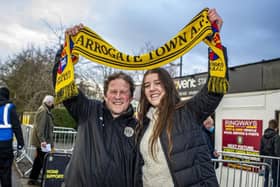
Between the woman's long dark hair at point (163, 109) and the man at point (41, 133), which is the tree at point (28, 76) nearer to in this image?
the man at point (41, 133)

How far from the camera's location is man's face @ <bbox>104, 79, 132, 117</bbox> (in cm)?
270

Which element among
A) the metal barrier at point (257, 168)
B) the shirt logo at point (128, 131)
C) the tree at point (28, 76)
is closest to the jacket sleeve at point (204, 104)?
the shirt logo at point (128, 131)

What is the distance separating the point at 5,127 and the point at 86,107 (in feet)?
10.1

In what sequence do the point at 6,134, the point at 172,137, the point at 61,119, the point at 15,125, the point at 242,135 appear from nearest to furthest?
the point at 172,137 < the point at 6,134 < the point at 15,125 < the point at 242,135 < the point at 61,119

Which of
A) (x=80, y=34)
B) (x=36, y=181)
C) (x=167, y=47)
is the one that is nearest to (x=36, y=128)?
(x=36, y=181)

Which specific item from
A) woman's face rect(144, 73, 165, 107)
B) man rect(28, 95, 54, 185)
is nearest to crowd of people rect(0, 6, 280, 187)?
woman's face rect(144, 73, 165, 107)

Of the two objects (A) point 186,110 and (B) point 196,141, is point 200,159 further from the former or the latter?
(A) point 186,110

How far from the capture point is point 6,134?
16.7ft

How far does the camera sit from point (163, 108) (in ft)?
7.99

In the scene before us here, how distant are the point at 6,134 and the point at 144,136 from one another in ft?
11.6

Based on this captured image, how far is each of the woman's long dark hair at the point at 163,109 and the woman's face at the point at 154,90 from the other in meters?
0.03

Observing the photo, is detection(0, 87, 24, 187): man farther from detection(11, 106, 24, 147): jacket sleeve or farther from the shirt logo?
the shirt logo

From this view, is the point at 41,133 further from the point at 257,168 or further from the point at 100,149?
the point at 257,168

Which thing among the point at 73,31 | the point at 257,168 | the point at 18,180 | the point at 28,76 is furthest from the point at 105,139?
the point at 28,76
